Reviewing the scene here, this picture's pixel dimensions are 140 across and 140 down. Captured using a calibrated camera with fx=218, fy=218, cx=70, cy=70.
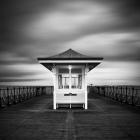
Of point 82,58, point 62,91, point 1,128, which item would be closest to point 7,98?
point 62,91

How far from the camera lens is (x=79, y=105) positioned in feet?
58.7

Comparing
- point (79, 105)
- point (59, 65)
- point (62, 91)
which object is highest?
point (59, 65)

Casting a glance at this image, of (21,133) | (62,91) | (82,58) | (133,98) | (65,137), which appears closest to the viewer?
(65,137)

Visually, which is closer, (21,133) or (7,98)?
(21,133)

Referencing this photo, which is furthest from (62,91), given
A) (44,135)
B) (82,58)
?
(44,135)

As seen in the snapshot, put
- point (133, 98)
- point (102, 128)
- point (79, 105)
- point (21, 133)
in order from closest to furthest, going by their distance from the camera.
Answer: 1. point (21, 133)
2. point (102, 128)
3. point (79, 105)
4. point (133, 98)

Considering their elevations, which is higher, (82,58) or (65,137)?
(82,58)

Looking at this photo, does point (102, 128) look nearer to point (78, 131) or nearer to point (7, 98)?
point (78, 131)

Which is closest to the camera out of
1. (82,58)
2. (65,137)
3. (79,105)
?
(65,137)

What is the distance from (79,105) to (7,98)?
22.9ft

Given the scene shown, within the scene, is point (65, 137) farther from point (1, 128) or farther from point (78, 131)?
point (1, 128)

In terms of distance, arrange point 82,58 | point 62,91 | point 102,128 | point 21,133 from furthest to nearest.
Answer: point 62,91, point 82,58, point 102,128, point 21,133

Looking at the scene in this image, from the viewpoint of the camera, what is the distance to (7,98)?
20.2 meters

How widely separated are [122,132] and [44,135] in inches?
118
